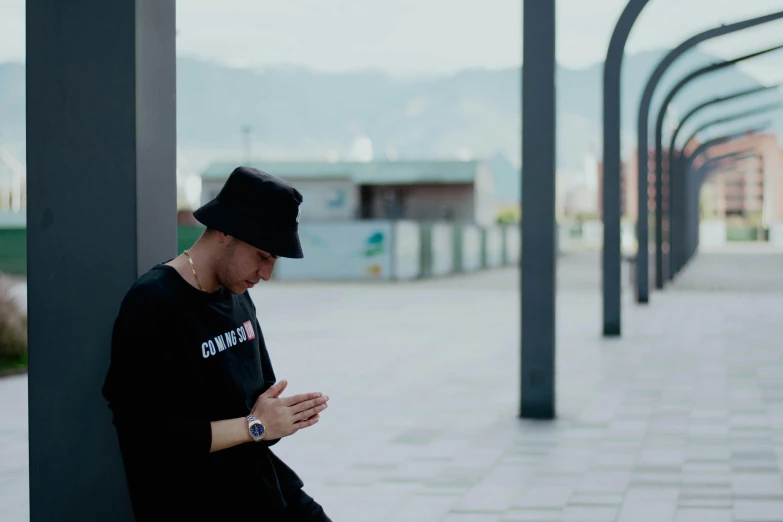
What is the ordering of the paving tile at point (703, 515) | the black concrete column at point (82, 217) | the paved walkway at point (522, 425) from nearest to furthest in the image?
1. the black concrete column at point (82, 217)
2. the paving tile at point (703, 515)
3. the paved walkway at point (522, 425)

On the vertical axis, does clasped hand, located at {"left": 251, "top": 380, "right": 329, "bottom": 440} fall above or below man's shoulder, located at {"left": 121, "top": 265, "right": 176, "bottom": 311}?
below

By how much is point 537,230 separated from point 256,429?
545 centimetres

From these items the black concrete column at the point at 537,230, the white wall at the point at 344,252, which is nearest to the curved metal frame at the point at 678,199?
the white wall at the point at 344,252

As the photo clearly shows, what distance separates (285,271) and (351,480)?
22266mm

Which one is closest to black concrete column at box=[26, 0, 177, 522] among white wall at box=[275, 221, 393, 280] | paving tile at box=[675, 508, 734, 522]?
paving tile at box=[675, 508, 734, 522]

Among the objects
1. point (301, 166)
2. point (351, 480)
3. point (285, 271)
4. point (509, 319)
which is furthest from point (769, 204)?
point (351, 480)

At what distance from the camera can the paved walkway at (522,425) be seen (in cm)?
551

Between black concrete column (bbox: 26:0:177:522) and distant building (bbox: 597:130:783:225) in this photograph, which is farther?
distant building (bbox: 597:130:783:225)

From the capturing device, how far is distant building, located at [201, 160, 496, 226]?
46.8 m

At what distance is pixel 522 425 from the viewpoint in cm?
767

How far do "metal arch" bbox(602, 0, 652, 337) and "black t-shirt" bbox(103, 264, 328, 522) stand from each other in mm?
10796

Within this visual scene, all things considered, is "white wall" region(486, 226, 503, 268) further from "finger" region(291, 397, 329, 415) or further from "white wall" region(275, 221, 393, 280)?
"finger" region(291, 397, 329, 415)

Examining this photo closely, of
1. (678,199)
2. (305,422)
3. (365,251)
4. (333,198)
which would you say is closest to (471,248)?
(678,199)

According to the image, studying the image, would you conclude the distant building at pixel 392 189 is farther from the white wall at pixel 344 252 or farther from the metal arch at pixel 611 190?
the metal arch at pixel 611 190
